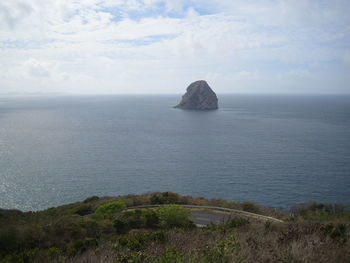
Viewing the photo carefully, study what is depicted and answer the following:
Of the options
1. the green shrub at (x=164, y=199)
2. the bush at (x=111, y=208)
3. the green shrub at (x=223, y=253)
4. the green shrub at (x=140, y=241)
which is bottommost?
the green shrub at (x=164, y=199)

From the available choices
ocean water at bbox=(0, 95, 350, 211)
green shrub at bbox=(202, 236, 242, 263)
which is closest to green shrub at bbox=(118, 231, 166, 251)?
green shrub at bbox=(202, 236, 242, 263)

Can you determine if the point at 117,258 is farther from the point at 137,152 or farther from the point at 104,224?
the point at 137,152

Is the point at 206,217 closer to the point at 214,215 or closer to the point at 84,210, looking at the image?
the point at 214,215

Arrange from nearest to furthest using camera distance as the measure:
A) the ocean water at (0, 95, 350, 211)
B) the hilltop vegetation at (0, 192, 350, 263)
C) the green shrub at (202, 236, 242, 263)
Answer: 1. the green shrub at (202, 236, 242, 263)
2. the hilltop vegetation at (0, 192, 350, 263)
3. the ocean water at (0, 95, 350, 211)

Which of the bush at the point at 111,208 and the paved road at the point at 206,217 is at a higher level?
the bush at the point at 111,208

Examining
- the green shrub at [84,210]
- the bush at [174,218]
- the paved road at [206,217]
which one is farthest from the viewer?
the green shrub at [84,210]

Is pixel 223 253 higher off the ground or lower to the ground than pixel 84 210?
higher

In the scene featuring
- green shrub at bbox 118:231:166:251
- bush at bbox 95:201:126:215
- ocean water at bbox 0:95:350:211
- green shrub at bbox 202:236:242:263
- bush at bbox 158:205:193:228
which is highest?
green shrub at bbox 202:236:242:263

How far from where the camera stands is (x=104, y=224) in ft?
64.2

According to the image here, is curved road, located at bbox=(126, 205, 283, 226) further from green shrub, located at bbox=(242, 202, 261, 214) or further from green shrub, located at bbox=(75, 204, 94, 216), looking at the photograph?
green shrub, located at bbox=(75, 204, 94, 216)

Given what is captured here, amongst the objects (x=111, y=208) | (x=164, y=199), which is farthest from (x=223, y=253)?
(x=164, y=199)

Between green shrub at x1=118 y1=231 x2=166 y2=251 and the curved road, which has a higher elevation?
green shrub at x1=118 y1=231 x2=166 y2=251

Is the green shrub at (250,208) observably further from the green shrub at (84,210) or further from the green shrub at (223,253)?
the green shrub at (223,253)

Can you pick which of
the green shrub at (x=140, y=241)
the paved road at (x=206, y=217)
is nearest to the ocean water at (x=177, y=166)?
the paved road at (x=206, y=217)
